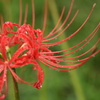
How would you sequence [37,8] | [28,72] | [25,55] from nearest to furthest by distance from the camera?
1. [25,55]
2. [28,72]
3. [37,8]

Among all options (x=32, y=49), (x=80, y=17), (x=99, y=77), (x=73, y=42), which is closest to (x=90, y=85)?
(x=99, y=77)

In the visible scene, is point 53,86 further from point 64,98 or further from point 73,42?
point 73,42

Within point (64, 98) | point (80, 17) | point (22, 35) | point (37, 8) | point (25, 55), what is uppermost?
point (37, 8)

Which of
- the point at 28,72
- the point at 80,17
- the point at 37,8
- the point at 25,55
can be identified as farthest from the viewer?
the point at 37,8

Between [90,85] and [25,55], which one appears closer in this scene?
[25,55]

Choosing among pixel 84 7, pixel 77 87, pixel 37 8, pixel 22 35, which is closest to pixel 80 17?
pixel 84 7

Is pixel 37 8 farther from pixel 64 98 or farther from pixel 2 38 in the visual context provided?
pixel 2 38

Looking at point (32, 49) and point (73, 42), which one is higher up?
point (73, 42)

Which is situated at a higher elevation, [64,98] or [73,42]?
[73,42]

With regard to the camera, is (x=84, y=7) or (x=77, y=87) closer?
(x=77, y=87)
